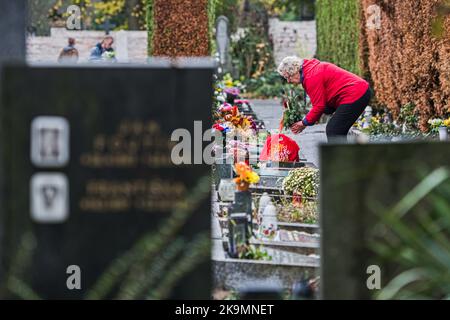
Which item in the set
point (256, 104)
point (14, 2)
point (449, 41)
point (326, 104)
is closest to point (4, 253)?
point (14, 2)

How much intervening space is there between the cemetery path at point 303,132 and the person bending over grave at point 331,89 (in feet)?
1.03

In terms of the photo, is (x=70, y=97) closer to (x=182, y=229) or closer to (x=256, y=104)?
(x=182, y=229)

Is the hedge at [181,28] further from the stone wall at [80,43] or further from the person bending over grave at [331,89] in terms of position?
the stone wall at [80,43]

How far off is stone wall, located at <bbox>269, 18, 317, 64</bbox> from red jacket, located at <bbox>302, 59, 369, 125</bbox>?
813 inches

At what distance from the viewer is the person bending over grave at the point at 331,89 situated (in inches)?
390

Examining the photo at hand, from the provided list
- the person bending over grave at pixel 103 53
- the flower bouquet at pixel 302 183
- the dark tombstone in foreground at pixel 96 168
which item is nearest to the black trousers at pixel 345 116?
the flower bouquet at pixel 302 183

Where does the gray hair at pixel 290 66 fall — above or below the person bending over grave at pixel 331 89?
above

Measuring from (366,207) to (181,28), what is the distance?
47.3 feet

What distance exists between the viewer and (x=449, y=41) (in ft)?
35.8

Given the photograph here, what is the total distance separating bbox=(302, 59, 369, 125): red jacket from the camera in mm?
9852

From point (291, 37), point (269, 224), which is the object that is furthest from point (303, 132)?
point (291, 37)

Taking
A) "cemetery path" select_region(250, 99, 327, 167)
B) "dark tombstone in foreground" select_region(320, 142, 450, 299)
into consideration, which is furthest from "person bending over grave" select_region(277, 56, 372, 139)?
"dark tombstone in foreground" select_region(320, 142, 450, 299)

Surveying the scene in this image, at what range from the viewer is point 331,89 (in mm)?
10023
